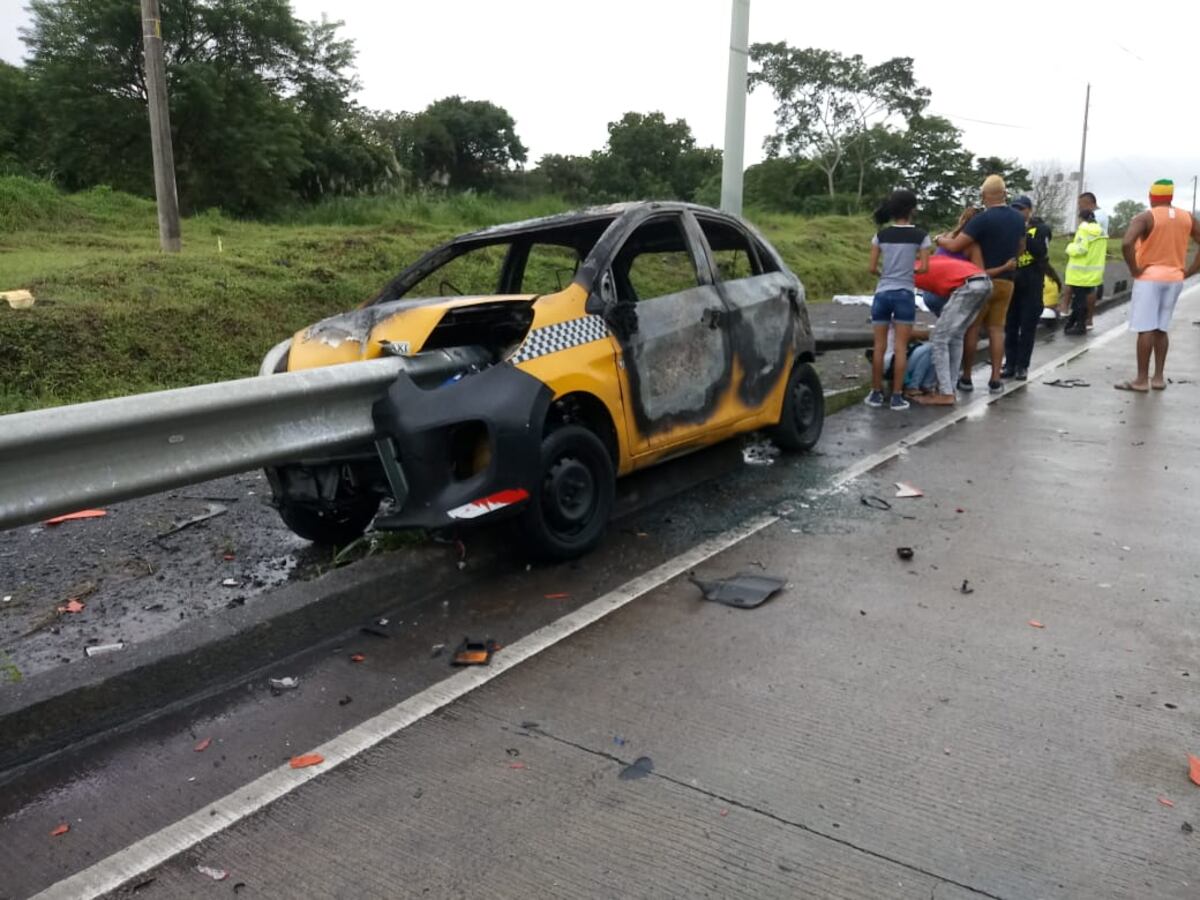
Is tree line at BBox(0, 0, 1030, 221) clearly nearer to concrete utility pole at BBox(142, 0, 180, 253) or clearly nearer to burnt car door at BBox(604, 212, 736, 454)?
concrete utility pole at BBox(142, 0, 180, 253)

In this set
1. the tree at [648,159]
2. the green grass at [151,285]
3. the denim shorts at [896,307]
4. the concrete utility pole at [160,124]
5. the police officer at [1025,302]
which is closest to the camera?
the green grass at [151,285]

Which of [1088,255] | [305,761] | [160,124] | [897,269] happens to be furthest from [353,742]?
[1088,255]

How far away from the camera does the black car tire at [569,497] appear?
4.50 meters

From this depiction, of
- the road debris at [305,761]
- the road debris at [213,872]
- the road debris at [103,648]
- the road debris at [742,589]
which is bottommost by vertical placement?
the road debris at [213,872]

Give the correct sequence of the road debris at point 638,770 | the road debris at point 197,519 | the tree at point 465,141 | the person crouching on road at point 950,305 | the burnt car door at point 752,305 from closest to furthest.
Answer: the road debris at point 638,770 → the road debris at point 197,519 → the burnt car door at point 752,305 → the person crouching on road at point 950,305 → the tree at point 465,141

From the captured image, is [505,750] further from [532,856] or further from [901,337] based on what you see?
[901,337]

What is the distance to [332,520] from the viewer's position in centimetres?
492

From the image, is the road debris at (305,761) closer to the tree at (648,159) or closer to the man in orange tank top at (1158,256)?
the man in orange tank top at (1158,256)

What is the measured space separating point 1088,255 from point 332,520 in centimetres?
1167

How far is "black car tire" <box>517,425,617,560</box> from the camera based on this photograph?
4500 mm

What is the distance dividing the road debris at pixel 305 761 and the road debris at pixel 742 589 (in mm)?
1910

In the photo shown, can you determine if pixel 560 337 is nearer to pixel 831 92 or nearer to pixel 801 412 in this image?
pixel 801 412

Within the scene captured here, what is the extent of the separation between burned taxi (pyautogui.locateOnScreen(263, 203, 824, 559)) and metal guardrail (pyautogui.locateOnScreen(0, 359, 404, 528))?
22cm

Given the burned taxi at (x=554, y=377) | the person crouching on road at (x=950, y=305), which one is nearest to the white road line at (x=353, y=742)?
the burned taxi at (x=554, y=377)
